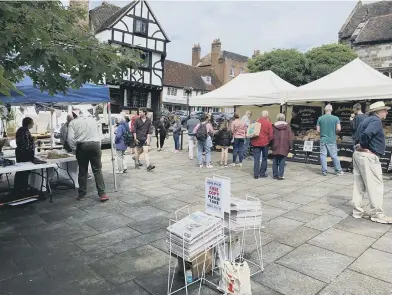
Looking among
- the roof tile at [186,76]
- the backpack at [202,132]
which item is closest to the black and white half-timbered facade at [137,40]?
the roof tile at [186,76]

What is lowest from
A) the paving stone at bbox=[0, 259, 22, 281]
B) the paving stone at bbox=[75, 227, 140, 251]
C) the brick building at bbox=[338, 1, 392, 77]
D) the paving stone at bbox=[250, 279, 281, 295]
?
the paving stone at bbox=[0, 259, 22, 281]

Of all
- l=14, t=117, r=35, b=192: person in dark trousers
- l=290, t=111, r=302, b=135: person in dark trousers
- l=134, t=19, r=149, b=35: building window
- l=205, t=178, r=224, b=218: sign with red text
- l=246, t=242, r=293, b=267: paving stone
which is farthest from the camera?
l=134, t=19, r=149, b=35: building window

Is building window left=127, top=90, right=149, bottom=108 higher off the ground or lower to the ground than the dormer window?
lower

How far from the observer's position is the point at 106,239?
432 cm

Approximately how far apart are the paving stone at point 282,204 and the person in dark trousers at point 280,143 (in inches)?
80.5

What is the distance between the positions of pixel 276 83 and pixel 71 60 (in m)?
10.1

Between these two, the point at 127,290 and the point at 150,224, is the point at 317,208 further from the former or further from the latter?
the point at 127,290

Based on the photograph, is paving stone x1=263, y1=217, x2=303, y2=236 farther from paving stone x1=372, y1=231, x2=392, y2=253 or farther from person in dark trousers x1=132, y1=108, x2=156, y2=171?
person in dark trousers x1=132, y1=108, x2=156, y2=171

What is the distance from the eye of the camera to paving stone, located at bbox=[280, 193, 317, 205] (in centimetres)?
614

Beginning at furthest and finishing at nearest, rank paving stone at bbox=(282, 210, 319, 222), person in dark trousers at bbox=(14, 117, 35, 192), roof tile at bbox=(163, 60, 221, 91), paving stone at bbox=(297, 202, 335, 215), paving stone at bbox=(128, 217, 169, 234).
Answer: roof tile at bbox=(163, 60, 221, 91) → person in dark trousers at bbox=(14, 117, 35, 192) → paving stone at bbox=(297, 202, 335, 215) → paving stone at bbox=(282, 210, 319, 222) → paving stone at bbox=(128, 217, 169, 234)

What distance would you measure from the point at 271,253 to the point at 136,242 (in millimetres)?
1790

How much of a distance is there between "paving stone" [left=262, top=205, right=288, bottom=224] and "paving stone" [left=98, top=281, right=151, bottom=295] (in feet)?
8.47

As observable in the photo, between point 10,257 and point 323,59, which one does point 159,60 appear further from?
point 10,257

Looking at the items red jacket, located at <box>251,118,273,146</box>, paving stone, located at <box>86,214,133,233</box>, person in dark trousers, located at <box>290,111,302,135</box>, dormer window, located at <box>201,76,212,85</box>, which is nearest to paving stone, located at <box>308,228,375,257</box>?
paving stone, located at <box>86,214,133,233</box>
